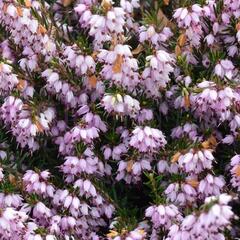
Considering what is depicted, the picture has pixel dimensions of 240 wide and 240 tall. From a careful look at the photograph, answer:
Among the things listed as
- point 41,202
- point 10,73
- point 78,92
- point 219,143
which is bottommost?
point 219,143

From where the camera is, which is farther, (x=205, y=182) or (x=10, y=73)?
(x=10, y=73)

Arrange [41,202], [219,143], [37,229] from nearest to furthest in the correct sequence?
[37,229], [41,202], [219,143]

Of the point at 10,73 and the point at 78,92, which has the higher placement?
the point at 10,73

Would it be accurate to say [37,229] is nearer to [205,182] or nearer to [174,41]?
[205,182]

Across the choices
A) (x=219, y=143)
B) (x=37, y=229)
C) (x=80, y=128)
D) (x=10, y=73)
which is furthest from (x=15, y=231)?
(x=219, y=143)

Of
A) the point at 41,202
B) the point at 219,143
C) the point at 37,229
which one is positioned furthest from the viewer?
the point at 219,143

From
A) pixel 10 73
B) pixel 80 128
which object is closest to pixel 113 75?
pixel 80 128

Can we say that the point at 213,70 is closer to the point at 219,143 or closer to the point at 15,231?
the point at 219,143
